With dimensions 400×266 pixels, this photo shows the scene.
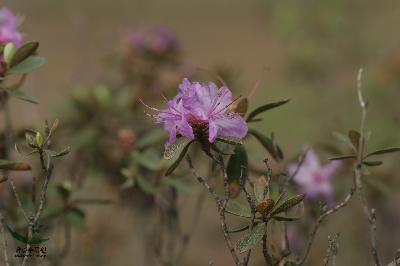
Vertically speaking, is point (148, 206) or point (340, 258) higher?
point (148, 206)

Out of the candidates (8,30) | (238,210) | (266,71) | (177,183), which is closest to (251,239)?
(238,210)

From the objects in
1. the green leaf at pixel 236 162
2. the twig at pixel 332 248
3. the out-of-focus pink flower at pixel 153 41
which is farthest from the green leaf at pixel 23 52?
the out-of-focus pink flower at pixel 153 41

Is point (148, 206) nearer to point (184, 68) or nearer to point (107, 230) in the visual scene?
point (107, 230)

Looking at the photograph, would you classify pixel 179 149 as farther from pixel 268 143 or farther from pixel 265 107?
pixel 268 143

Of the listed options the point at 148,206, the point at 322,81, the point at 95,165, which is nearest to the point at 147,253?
the point at 148,206

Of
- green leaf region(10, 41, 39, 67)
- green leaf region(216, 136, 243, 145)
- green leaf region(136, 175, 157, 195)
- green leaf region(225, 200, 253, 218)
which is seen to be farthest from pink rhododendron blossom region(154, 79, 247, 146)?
green leaf region(136, 175, 157, 195)
